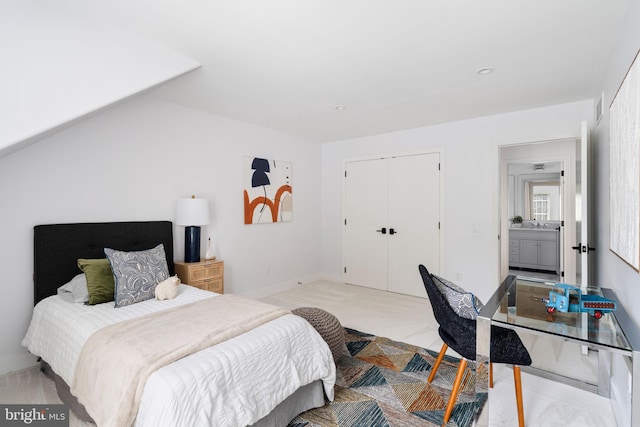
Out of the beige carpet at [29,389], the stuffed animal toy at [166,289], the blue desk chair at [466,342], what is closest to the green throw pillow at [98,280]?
the stuffed animal toy at [166,289]

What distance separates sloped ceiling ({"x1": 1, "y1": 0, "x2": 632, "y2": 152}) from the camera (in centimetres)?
180

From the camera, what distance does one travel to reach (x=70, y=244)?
8.62 feet

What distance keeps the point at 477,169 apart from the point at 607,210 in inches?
70.1

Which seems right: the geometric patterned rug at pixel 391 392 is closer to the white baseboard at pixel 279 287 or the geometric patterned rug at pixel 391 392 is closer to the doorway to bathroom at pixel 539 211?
the white baseboard at pixel 279 287

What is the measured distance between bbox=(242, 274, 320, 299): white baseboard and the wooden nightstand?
847 millimetres

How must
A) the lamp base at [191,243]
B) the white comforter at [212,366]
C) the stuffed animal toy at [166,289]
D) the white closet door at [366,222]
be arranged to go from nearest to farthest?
the white comforter at [212,366], the stuffed animal toy at [166,289], the lamp base at [191,243], the white closet door at [366,222]

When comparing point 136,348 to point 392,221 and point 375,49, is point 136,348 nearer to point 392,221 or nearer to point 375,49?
point 375,49

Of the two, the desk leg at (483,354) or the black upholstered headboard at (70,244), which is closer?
the desk leg at (483,354)

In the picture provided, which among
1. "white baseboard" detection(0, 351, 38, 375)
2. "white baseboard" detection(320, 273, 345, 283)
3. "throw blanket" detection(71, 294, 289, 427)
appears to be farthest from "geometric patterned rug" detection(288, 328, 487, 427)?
"white baseboard" detection(320, 273, 345, 283)

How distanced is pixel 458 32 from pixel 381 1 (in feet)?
2.10

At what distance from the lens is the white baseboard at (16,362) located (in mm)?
2389

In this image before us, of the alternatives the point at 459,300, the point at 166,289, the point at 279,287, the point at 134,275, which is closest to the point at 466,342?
the point at 459,300

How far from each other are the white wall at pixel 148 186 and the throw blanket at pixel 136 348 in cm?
133

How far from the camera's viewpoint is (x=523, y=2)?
175 cm
